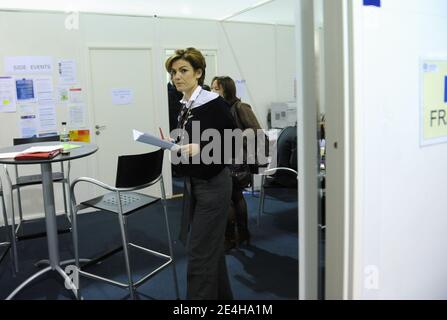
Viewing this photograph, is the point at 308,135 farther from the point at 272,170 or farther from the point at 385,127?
the point at 272,170

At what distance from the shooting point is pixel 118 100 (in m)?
4.52

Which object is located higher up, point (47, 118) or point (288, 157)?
point (47, 118)

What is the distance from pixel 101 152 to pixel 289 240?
2.40m

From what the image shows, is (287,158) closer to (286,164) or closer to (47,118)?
(286,164)

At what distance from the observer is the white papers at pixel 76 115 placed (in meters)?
4.28

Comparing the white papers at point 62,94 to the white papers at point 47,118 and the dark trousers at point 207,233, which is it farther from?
the dark trousers at point 207,233

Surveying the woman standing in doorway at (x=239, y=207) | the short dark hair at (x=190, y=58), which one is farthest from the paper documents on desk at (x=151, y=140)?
the woman standing in doorway at (x=239, y=207)

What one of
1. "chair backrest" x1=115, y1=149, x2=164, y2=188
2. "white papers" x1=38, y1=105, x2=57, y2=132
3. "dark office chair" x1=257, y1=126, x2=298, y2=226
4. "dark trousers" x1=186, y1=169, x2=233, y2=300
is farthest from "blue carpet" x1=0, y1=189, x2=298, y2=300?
"white papers" x1=38, y1=105, x2=57, y2=132

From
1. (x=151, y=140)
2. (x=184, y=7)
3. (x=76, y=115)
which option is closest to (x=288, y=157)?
(x=151, y=140)

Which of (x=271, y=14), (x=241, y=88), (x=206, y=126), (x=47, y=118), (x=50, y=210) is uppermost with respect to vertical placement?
(x=271, y=14)

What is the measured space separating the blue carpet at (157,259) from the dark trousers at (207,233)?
0.59 m

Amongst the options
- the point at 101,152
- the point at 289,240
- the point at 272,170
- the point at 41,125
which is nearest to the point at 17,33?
the point at 41,125

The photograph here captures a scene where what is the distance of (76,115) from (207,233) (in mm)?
2999
